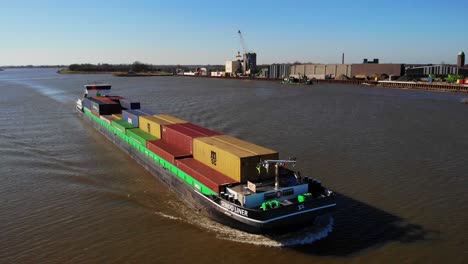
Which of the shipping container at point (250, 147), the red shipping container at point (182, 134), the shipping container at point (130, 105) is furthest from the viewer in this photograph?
the shipping container at point (130, 105)

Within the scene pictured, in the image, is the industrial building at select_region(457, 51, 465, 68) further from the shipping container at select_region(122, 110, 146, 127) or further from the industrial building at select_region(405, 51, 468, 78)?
the shipping container at select_region(122, 110, 146, 127)

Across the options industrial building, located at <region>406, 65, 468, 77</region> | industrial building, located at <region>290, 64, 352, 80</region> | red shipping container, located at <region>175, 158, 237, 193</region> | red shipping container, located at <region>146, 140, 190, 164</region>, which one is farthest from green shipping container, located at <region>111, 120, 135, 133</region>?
industrial building, located at <region>290, 64, 352, 80</region>

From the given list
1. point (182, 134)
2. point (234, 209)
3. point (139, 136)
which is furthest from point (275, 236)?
point (139, 136)

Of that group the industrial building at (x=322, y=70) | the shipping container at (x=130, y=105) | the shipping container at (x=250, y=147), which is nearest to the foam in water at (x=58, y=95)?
the shipping container at (x=130, y=105)

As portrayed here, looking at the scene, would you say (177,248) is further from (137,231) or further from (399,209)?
(399,209)

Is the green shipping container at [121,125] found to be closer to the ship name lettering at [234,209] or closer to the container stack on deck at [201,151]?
the container stack on deck at [201,151]

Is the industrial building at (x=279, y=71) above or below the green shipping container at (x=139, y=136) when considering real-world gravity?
above

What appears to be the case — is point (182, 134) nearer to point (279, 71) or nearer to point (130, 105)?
point (130, 105)
